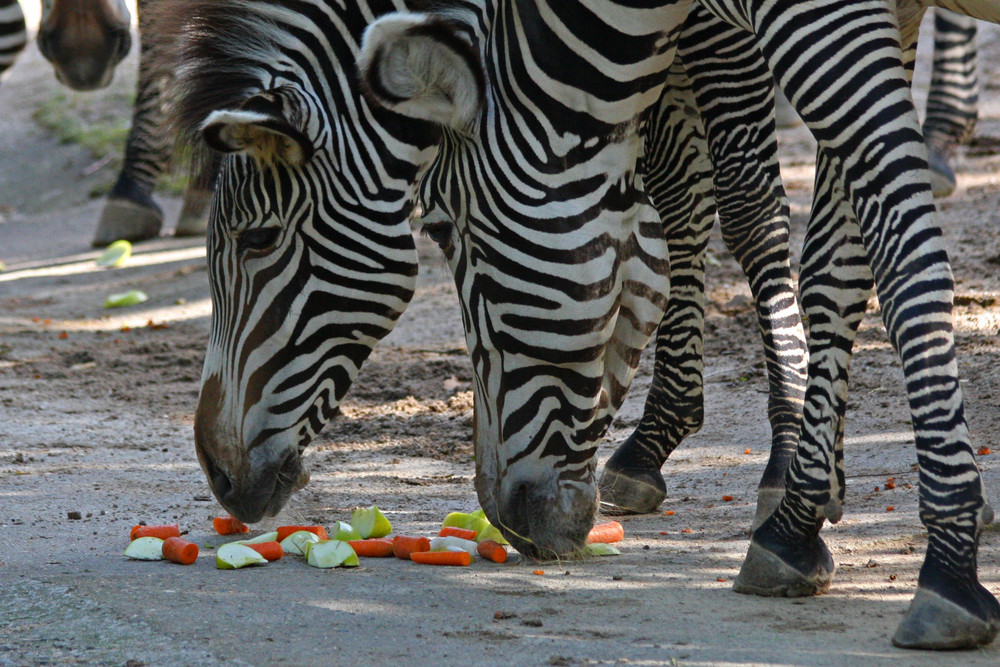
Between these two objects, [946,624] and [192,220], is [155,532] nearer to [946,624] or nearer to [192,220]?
[946,624]

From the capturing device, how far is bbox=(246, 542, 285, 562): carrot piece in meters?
3.63

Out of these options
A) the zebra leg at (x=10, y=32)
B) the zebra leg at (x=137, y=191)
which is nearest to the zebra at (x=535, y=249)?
the zebra leg at (x=10, y=32)

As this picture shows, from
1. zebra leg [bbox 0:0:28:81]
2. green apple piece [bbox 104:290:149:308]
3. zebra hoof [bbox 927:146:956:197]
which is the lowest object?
green apple piece [bbox 104:290:149:308]

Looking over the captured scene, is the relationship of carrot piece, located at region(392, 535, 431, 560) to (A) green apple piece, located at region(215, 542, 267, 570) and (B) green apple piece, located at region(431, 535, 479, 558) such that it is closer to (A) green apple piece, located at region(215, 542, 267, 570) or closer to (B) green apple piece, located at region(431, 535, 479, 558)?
(B) green apple piece, located at region(431, 535, 479, 558)

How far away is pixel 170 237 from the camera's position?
10.1 meters

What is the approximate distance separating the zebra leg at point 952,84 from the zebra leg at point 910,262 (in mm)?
6742

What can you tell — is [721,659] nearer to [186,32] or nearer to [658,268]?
[658,268]

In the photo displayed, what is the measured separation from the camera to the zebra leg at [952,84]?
356 inches

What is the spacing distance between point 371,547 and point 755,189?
1839 millimetres

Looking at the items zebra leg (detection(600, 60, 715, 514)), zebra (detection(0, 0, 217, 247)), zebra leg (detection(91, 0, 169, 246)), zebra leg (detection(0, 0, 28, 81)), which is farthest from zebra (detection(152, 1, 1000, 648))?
zebra leg (detection(91, 0, 169, 246))

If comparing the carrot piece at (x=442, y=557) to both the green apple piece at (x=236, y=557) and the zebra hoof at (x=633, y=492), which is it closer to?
the green apple piece at (x=236, y=557)

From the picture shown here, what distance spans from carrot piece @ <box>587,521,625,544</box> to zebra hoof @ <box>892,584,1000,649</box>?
3.92 ft

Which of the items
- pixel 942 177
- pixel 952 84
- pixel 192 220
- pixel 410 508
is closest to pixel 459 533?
pixel 410 508

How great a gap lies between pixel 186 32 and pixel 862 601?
280 cm
